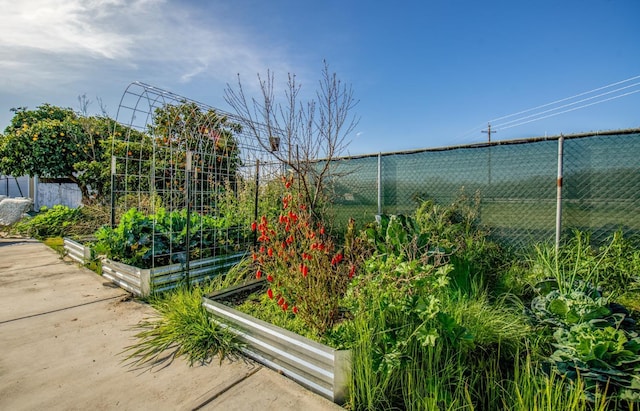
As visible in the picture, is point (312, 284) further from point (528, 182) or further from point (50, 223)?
point (50, 223)

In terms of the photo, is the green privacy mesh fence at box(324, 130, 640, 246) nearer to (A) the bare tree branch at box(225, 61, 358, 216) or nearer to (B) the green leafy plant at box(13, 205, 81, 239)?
(A) the bare tree branch at box(225, 61, 358, 216)

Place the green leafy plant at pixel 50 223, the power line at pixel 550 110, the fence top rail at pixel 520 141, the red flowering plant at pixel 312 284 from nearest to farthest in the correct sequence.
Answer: the red flowering plant at pixel 312 284, the fence top rail at pixel 520 141, the power line at pixel 550 110, the green leafy plant at pixel 50 223

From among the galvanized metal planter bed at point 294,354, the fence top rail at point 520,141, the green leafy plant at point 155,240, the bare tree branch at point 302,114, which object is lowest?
the galvanized metal planter bed at point 294,354

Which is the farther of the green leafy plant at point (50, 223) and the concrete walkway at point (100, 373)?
the green leafy plant at point (50, 223)

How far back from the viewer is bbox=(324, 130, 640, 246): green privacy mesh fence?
9.98ft

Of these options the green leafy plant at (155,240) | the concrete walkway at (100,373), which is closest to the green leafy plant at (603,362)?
the concrete walkway at (100,373)

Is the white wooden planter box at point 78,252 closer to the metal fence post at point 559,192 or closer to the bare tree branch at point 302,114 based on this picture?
the bare tree branch at point 302,114

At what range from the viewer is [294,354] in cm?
179

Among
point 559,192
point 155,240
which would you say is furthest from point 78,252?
point 559,192

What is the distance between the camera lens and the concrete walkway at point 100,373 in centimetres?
161

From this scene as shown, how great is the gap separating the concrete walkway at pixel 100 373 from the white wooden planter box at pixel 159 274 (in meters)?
0.21

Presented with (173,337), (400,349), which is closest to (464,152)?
(400,349)

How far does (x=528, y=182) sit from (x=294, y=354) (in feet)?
11.1

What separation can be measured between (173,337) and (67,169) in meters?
9.69
